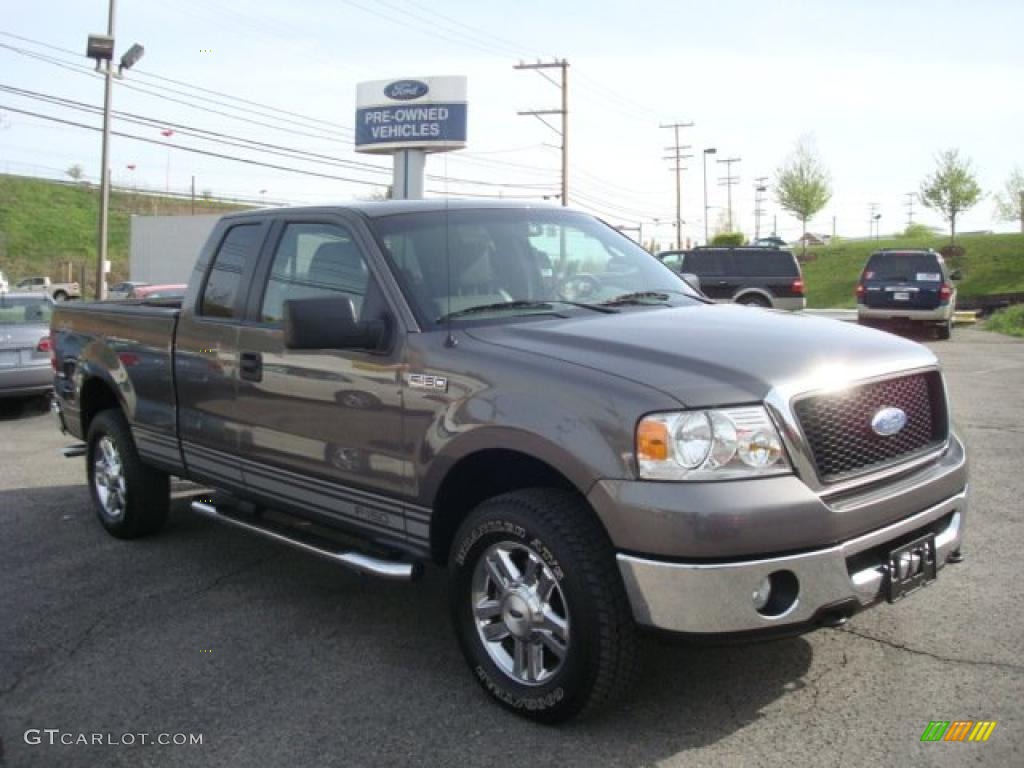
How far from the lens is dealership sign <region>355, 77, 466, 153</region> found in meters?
39.6

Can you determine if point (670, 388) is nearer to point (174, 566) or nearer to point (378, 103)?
point (174, 566)

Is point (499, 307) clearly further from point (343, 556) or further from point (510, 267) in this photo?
point (343, 556)

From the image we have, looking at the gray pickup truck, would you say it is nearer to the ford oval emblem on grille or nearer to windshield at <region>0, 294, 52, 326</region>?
the ford oval emblem on grille

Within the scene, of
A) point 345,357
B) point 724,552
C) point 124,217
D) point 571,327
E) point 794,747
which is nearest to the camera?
point 724,552

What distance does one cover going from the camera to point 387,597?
16.6 feet

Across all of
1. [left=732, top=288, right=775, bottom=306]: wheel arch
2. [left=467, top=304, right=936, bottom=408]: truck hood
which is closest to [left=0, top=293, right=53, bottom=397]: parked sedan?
[left=467, top=304, right=936, bottom=408]: truck hood

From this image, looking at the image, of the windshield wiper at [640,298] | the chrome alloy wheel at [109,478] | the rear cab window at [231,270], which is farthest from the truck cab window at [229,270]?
the windshield wiper at [640,298]

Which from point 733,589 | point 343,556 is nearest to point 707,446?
point 733,589

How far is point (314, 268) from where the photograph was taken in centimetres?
475

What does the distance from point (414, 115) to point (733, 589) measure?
128ft

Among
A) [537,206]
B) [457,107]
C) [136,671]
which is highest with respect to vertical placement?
[457,107]

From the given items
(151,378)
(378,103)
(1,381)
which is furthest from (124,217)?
(151,378)

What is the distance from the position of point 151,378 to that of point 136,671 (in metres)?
2.01

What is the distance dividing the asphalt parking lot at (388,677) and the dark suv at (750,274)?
604 inches
